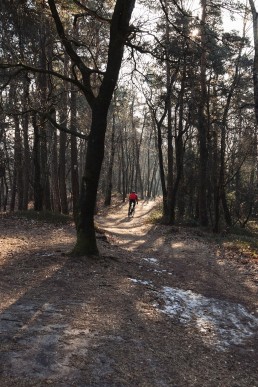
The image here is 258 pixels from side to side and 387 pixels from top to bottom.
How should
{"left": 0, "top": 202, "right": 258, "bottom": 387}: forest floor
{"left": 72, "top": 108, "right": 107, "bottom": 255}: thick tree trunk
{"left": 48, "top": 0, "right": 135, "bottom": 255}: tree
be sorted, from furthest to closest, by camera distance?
{"left": 72, "top": 108, "right": 107, "bottom": 255}: thick tree trunk → {"left": 48, "top": 0, "right": 135, "bottom": 255}: tree → {"left": 0, "top": 202, "right": 258, "bottom": 387}: forest floor

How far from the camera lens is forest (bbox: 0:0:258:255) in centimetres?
927

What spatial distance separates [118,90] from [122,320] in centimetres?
2086

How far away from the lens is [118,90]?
82.3 feet

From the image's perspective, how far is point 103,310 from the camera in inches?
252

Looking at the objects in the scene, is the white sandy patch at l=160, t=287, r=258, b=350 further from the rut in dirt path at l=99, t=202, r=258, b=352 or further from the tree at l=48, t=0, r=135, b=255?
the tree at l=48, t=0, r=135, b=255

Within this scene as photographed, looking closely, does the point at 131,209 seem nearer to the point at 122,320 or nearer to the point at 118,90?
the point at 118,90

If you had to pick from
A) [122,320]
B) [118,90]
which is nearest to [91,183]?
[122,320]

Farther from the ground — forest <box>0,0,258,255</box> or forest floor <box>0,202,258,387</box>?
forest <box>0,0,258,255</box>

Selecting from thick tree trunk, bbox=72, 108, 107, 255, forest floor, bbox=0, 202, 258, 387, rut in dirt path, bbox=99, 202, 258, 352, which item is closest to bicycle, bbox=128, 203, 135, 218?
rut in dirt path, bbox=99, 202, 258, 352

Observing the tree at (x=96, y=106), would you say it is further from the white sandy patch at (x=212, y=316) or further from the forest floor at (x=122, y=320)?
the white sandy patch at (x=212, y=316)

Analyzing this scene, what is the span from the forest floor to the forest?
1519 mm

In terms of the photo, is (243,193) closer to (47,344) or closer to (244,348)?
(244,348)

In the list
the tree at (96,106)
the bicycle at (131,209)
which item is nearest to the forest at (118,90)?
the tree at (96,106)

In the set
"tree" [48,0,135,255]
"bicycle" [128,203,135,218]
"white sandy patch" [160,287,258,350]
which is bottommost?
"white sandy patch" [160,287,258,350]
